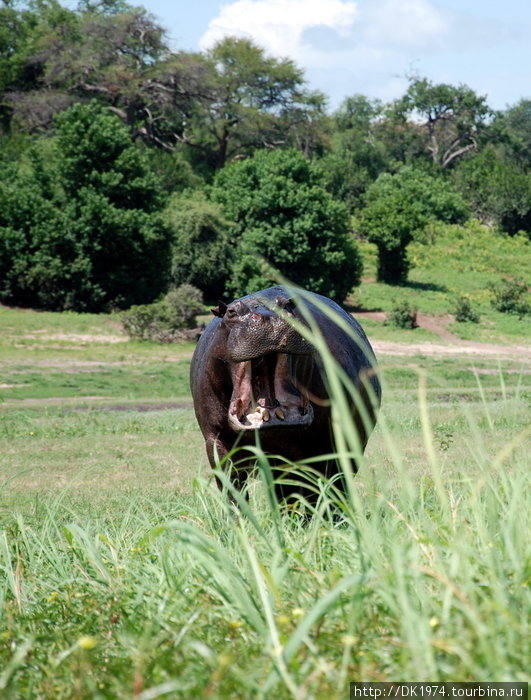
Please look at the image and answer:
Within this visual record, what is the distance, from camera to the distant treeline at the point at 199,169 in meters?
31.0

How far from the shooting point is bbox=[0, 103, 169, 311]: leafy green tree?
100ft

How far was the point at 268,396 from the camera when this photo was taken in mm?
4035

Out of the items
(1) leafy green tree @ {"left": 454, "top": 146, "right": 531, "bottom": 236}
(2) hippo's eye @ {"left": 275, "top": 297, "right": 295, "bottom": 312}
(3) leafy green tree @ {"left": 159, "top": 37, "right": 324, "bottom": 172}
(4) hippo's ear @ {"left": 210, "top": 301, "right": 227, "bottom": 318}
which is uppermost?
(3) leafy green tree @ {"left": 159, "top": 37, "right": 324, "bottom": 172}

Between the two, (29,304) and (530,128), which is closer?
(29,304)

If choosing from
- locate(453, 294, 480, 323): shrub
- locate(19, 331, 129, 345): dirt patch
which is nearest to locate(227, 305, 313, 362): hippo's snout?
locate(19, 331, 129, 345): dirt patch

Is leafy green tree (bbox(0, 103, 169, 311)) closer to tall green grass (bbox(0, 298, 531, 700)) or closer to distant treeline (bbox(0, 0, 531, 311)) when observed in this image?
distant treeline (bbox(0, 0, 531, 311))

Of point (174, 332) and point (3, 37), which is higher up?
point (3, 37)

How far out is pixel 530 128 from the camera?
256 feet

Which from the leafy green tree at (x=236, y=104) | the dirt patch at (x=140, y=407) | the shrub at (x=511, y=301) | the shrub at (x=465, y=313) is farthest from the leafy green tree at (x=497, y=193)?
the dirt patch at (x=140, y=407)

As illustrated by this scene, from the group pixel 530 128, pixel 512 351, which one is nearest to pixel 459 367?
pixel 512 351

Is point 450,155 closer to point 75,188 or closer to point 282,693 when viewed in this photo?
point 75,188

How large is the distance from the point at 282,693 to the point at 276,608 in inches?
20.4

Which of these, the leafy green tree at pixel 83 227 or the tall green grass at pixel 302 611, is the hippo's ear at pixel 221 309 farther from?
the leafy green tree at pixel 83 227

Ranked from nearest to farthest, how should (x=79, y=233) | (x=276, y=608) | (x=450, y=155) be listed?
(x=276, y=608) → (x=79, y=233) → (x=450, y=155)
